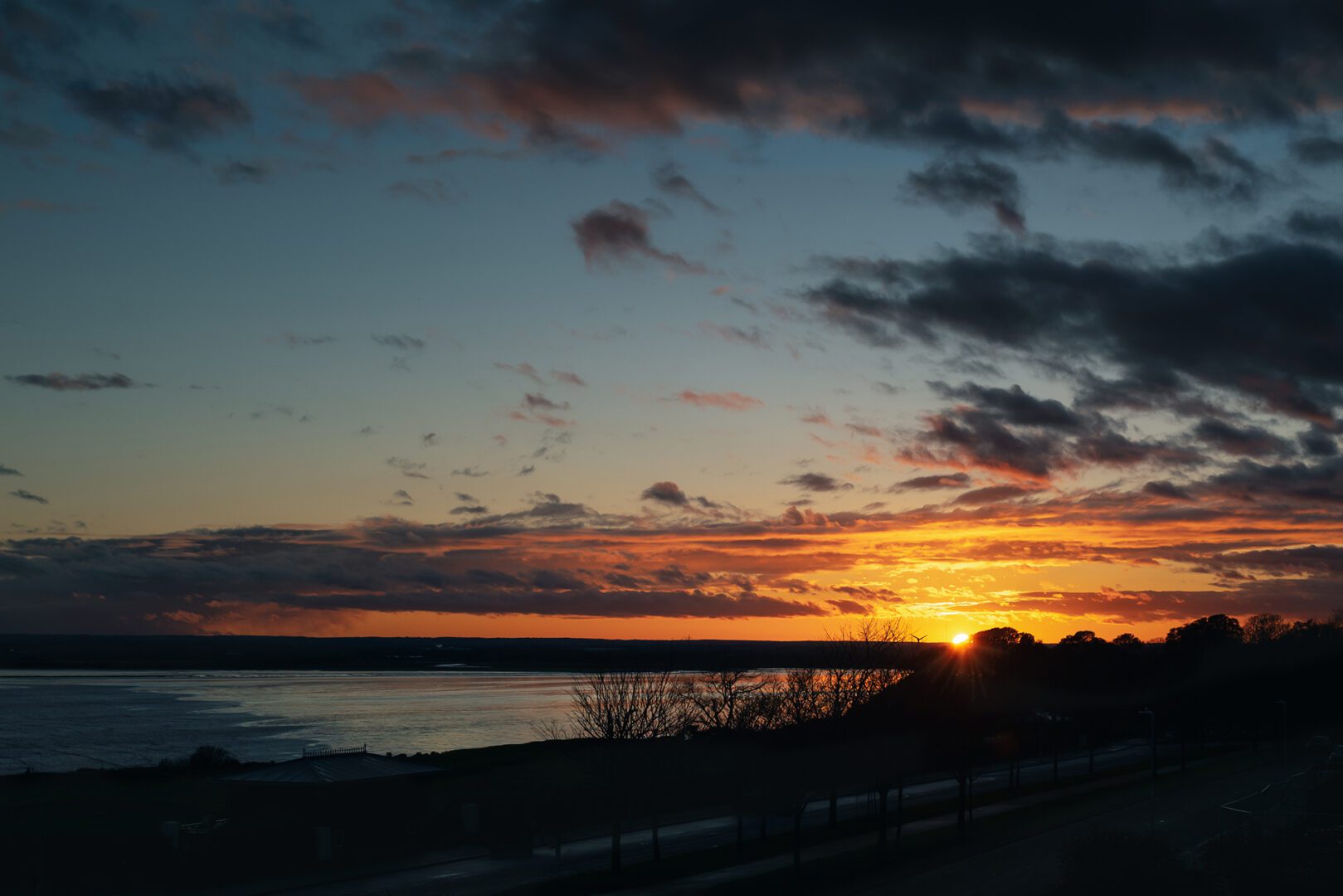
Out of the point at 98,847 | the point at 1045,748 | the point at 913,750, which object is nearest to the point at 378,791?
the point at 98,847

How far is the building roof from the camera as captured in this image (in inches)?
2365

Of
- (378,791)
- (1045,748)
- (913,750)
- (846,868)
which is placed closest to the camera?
(846,868)

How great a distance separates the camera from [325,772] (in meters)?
60.9

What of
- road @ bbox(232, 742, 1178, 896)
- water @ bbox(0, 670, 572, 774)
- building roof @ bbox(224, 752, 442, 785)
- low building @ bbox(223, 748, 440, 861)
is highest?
building roof @ bbox(224, 752, 442, 785)

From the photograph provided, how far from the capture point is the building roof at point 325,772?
6006 centimetres

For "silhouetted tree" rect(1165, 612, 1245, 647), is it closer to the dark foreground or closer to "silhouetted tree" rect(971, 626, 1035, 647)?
"silhouetted tree" rect(971, 626, 1035, 647)

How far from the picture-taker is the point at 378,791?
2410 inches

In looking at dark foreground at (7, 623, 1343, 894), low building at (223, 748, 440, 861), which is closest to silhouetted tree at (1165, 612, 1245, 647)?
dark foreground at (7, 623, 1343, 894)

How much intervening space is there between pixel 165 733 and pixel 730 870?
111603mm

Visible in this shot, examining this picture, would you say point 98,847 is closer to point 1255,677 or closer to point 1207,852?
point 1207,852

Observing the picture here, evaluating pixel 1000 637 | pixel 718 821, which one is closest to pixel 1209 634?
pixel 1000 637

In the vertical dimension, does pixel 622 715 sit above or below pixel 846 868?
above

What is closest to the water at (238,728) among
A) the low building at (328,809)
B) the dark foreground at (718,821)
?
the dark foreground at (718,821)

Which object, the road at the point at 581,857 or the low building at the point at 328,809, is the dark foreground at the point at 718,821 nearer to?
the low building at the point at 328,809
